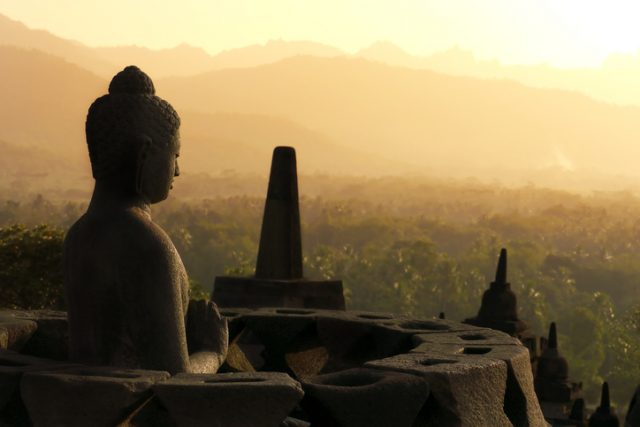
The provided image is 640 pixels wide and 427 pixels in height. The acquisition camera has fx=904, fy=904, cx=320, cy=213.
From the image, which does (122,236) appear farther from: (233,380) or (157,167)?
(233,380)

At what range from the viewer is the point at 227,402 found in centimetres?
437

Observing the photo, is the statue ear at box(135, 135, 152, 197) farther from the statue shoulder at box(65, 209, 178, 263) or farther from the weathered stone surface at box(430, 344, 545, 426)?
the weathered stone surface at box(430, 344, 545, 426)

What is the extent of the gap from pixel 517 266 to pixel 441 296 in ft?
33.8

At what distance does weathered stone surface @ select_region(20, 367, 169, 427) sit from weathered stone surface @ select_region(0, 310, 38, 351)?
5.76 ft

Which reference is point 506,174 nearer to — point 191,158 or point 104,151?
point 191,158

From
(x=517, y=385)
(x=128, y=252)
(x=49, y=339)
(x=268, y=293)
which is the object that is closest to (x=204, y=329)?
(x=128, y=252)

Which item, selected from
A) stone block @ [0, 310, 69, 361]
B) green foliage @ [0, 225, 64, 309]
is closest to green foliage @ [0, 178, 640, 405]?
green foliage @ [0, 225, 64, 309]

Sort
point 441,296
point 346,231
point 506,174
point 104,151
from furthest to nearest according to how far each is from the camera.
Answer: point 506,174 < point 346,231 < point 441,296 < point 104,151

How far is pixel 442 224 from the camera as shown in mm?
91750

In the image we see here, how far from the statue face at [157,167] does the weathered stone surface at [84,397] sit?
4.11 feet

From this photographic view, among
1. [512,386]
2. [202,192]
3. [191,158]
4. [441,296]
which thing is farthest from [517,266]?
[191,158]

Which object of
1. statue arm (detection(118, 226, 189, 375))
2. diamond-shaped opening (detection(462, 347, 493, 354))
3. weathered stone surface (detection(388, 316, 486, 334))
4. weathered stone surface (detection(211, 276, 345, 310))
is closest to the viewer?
statue arm (detection(118, 226, 189, 375))

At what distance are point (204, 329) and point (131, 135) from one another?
1375 millimetres

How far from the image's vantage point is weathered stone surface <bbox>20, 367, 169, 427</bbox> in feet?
14.4
